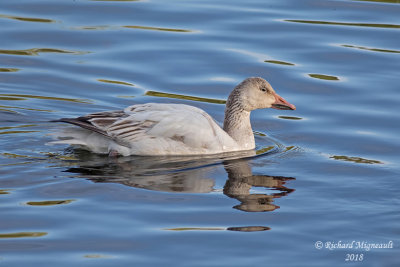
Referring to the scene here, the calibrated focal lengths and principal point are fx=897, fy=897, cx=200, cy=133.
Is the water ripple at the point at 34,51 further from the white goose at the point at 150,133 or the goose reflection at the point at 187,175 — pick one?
the goose reflection at the point at 187,175

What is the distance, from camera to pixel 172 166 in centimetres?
1154

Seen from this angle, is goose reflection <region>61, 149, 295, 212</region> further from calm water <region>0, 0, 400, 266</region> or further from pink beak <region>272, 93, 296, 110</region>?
pink beak <region>272, 93, 296, 110</region>

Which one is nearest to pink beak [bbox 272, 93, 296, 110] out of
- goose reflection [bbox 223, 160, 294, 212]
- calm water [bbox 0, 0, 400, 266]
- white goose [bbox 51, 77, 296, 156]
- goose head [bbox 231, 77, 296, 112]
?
goose head [bbox 231, 77, 296, 112]

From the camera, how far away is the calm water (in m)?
8.96

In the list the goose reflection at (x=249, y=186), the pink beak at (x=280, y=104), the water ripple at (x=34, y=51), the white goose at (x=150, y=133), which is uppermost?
the water ripple at (x=34, y=51)

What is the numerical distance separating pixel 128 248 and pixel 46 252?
0.79 m

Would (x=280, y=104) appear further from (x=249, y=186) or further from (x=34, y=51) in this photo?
(x=34, y=51)

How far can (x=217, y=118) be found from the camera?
14.1m

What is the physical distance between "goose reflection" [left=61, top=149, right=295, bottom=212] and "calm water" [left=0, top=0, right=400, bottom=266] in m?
0.03

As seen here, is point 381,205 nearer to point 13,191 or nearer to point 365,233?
point 365,233

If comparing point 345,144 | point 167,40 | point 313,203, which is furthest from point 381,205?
point 167,40

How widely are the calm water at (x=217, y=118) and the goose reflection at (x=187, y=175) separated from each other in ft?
0.09

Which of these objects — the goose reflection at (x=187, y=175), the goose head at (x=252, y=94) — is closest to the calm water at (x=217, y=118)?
the goose reflection at (x=187, y=175)

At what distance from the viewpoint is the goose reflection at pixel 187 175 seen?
10.4 metres
